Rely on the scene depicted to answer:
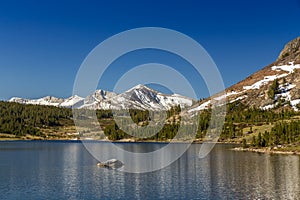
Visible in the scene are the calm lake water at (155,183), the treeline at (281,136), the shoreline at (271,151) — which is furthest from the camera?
the treeline at (281,136)

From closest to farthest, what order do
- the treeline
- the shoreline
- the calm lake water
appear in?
the calm lake water < the shoreline < the treeline

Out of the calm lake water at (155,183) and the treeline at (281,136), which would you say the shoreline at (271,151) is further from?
the calm lake water at (155,183)

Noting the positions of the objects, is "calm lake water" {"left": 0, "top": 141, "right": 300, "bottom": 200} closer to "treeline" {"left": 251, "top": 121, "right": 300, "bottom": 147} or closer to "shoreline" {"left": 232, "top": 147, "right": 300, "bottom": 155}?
"shoreline" {"left": 232, "top": 147, "right": 300, "bottom": 155}

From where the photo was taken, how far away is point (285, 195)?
60.8m

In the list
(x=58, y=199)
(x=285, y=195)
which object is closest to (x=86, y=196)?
(x=58, y=199)

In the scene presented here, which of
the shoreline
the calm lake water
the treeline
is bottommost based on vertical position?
the calm lake water

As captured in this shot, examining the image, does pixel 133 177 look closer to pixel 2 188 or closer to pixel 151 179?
pixel 151 179

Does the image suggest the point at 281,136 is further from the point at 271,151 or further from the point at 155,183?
the point at 155,183

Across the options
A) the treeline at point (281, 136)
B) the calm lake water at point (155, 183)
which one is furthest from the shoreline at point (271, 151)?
the calm lake water at point (155, 183)

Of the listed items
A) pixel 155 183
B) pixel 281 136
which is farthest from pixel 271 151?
pixel 155 183

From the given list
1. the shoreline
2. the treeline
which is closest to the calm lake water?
the shoreline

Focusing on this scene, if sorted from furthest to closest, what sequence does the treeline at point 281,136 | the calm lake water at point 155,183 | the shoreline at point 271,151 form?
1. the treeline at point 281,136
2. the shoreline at point 271,151
3. the calm lake water at point 155,183

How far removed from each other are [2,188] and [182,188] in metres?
32.7

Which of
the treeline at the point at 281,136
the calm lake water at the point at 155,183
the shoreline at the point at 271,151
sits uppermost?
the treeline at the point at 281,136
